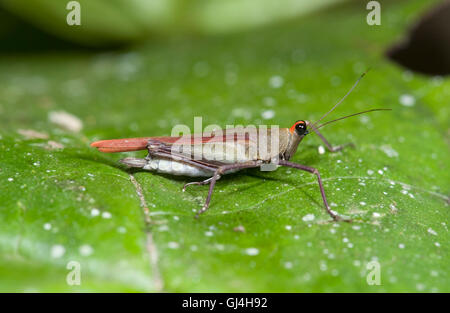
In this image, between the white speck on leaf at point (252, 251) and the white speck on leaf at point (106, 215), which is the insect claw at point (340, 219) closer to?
the white speck on leaf at point (252, 251)

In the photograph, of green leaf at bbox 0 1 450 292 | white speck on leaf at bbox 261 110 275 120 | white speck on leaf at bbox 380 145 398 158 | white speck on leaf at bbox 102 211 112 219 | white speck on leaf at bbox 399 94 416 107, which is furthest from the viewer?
white speck on leaf at bbox 399 94 416 107

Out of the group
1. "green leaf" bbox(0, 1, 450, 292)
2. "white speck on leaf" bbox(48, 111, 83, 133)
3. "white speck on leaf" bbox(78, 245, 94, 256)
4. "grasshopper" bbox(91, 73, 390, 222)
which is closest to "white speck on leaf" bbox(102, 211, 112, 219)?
"green leaf" bbox(0, 1, 450, 292)

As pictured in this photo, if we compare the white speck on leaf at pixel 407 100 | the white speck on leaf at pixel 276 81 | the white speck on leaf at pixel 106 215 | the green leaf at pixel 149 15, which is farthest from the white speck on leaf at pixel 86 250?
the green leaf at pixel 149 15

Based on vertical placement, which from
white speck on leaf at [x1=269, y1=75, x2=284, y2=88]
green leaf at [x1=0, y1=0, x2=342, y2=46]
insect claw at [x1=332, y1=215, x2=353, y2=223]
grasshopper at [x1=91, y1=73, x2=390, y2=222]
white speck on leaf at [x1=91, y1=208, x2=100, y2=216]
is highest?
green leaf at [x1=0, y1=0, x2=342, y2=46]

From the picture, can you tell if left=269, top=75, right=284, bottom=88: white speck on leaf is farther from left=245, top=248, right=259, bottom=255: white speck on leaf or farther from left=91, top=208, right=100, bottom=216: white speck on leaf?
left=91, top=208, right=100, bottom=216: white speck on leaf

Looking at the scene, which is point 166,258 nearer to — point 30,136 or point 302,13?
point 30,136

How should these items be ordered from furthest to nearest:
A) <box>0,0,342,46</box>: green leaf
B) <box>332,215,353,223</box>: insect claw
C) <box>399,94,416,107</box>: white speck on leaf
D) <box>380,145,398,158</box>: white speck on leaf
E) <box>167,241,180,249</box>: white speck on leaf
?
<box>0,0,342,46</box>: green leaf → <box>399,94,416,107</box>: white speck on leaf → <box>380,145,398,158</box>: white speck on leaf → <box>332,215,353,223</box>: insect claw → <box>167,241,180,249</box>: white speck on leaf

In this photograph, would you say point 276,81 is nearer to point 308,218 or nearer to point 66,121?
point 66,121

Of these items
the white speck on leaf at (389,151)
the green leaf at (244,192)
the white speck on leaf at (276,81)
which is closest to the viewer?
the green leaf at (244,192)

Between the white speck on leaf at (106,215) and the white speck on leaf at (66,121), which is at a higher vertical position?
the white speck on leaf at (66,121)
